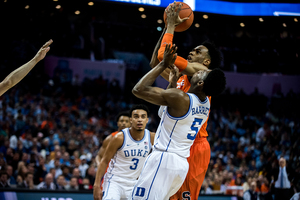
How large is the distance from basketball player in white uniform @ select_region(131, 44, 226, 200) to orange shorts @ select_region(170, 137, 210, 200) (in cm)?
46

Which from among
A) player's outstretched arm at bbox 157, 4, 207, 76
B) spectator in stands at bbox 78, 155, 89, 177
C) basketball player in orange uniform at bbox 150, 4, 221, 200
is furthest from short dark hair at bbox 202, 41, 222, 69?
spectator in stands at bbox 78, 155, 89, 177

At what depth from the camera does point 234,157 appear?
13.6 meters

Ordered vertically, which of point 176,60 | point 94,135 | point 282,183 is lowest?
point 282,183

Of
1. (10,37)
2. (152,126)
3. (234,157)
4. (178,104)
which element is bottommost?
(234,157)

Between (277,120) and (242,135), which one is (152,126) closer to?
(242,135)

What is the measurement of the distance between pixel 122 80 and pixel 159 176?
14.9 m

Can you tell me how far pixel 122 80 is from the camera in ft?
58.9

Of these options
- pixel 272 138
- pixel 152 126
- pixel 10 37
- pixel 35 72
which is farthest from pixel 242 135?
pixel 10 37

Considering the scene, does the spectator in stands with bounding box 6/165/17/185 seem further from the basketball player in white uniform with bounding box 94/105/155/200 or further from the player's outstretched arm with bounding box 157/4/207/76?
the player's outstretched arm with bounding box 157/4/207/76

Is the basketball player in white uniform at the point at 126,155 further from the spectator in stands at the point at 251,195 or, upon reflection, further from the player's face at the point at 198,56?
the spectator in stands at the point at 251,195

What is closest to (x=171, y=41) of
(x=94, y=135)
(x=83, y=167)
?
(x=83, y=167)

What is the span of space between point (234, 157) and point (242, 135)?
7.98 ft

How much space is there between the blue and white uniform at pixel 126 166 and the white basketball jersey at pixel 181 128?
1.50m

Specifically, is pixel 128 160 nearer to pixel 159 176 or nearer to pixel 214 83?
pixel 159 176
